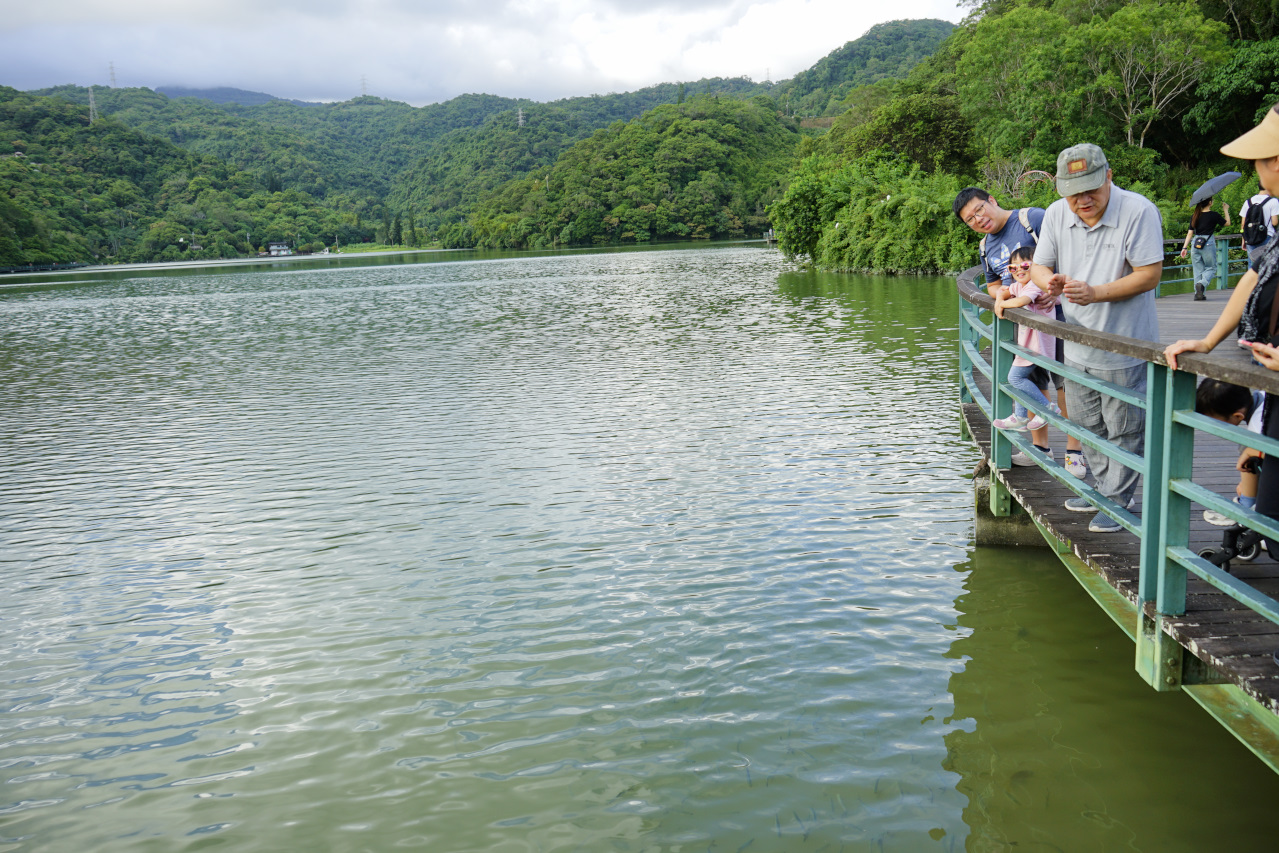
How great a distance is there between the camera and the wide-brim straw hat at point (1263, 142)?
3.20 m

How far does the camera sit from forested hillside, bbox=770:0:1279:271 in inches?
1566

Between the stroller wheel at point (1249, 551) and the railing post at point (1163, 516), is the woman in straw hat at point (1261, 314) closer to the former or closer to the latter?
the railing post at point (1163, 516)

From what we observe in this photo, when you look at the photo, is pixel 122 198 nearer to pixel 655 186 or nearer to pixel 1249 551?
pixel 655 186

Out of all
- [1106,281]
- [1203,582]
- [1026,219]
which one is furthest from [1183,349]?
[1026,219]

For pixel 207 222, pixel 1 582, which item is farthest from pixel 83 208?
pixel 1 582

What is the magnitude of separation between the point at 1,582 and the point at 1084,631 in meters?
8.40

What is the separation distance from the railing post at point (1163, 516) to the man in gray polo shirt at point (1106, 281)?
758 mm

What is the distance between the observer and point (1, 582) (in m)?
7.76

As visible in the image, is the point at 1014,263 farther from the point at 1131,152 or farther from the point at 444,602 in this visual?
the point at 1131,152

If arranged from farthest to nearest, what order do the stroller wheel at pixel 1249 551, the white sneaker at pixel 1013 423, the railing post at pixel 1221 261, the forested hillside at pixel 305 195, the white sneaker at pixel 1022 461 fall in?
1. the forested hillside at pixel 305 195
2. the railing post at pixel 1221 261
3. the white sneaker at pixel 1022 461
4. the white sneaker at pixel 1013 423
5. the stroller wheel at pixel 1249 551

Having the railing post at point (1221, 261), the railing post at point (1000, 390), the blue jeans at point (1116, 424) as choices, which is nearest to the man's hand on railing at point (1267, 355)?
the blue jeans at point (1116, 424)

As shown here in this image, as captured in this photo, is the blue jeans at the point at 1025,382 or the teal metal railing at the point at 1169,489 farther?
the blue jeans at the point at 1025,382

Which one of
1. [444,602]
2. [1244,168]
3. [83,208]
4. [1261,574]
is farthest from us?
[83,208]

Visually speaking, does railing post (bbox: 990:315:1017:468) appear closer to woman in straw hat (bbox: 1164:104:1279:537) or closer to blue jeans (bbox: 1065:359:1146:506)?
blue jeans (bbox: 1065:359:1146:506)
